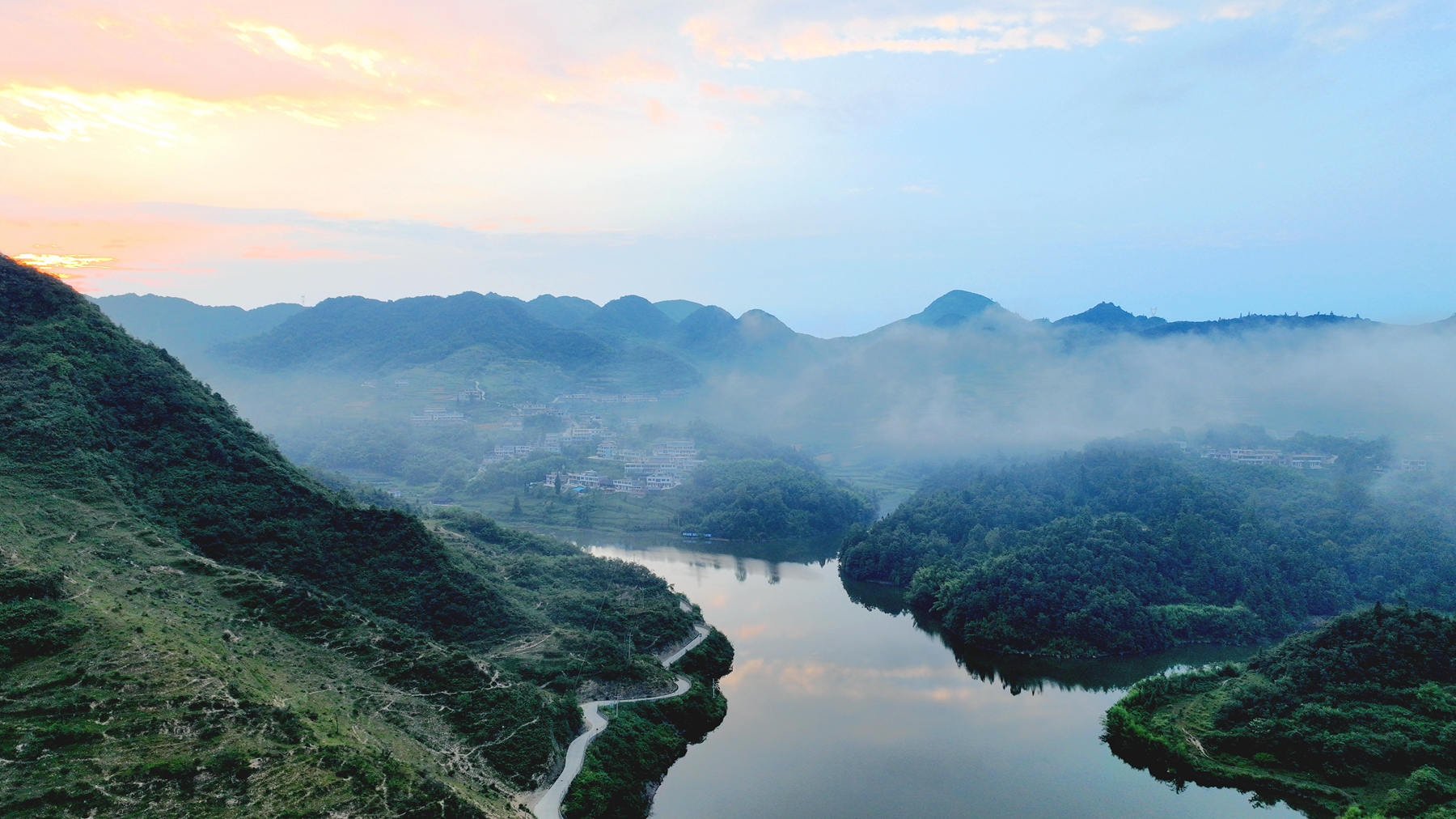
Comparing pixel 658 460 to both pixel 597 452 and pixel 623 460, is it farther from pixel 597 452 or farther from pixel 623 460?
pixel 597 452

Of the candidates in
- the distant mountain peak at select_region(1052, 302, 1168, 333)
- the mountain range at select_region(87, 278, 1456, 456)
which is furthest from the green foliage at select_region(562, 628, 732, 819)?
the distant mountain peak at select_region(1052, 302, 1168, 333)

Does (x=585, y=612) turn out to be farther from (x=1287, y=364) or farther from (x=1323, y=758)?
(x=1287, y=364)

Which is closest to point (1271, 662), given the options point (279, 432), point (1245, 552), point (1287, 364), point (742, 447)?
point (1245, 552)

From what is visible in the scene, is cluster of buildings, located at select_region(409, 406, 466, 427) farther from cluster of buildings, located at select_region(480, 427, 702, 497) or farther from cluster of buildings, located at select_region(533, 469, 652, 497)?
cluster of buildings, located at select_region(533, 469, 652, 497)

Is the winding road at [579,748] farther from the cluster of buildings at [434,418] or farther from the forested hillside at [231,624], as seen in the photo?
the cluster of buildings at [434,418]

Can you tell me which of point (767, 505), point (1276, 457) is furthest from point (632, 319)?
point (1276, 457)

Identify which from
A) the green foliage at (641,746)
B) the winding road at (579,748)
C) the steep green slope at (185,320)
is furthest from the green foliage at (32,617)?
the steep green slope at (185,320)
